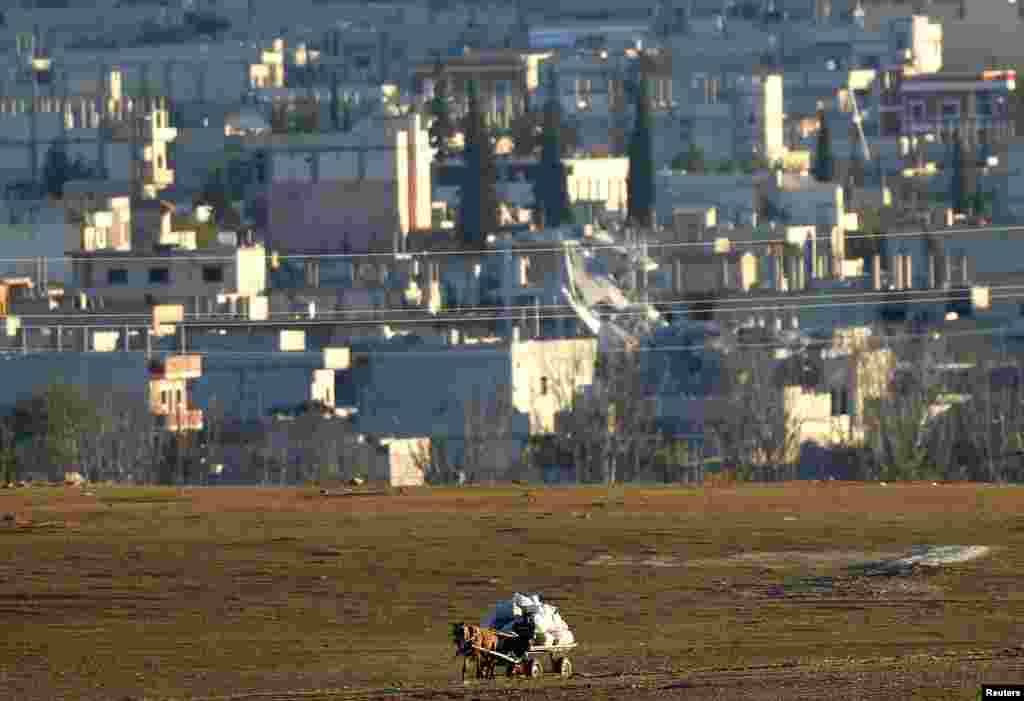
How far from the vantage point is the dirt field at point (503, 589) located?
65.4 ft

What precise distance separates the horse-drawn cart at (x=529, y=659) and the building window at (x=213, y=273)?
59.0m

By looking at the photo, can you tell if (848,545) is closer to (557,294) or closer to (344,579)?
(344,579)

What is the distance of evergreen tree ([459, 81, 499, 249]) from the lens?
98000 mm

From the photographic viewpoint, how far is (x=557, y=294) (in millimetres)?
76000

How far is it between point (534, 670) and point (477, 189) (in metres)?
79.4

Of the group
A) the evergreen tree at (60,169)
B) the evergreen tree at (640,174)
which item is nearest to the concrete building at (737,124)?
the evergreen tree at (640,174)

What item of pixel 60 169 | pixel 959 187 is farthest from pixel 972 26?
pixel 60 169

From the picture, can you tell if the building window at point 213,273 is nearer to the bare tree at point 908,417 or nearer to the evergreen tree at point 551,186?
the bare tree at point 908,417

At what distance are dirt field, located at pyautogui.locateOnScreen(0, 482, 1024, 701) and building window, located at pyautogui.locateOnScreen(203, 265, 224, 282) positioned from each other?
49.1 meters

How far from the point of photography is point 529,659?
64.5ft

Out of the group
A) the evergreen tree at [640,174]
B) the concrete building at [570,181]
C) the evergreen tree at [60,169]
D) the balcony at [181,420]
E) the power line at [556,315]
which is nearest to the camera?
the balcony at [181,420]

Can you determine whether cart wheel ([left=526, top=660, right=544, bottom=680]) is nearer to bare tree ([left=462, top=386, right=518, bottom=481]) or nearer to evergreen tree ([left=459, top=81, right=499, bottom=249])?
bare tree ([left=462, top=386, right=518, bottom=481])

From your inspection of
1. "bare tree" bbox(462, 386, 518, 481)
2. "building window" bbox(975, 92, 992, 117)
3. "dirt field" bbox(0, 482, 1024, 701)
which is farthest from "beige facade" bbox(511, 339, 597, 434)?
"building window" bbox(975, 92, 992, 117)

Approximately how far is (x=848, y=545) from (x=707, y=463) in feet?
89.2
